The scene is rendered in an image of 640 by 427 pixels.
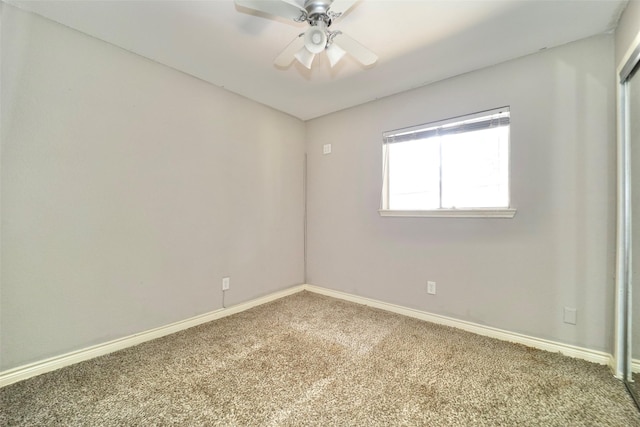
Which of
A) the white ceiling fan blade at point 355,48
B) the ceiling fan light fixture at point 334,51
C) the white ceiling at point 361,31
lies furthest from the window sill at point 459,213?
the ceiling fan light fixture at point 334,51

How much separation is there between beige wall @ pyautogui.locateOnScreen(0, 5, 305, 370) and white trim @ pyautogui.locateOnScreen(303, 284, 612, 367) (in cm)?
142

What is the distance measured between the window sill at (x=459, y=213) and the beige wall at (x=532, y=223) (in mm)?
55

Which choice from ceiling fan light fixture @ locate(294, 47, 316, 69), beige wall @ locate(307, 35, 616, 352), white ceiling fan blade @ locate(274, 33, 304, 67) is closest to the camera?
white ceiling fan blade @ locate(274, 33, 304, 67)

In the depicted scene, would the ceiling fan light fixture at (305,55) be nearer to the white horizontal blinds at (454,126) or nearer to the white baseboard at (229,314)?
the white horizontal blinds at (454,126)

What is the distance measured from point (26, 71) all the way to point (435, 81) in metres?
3.13

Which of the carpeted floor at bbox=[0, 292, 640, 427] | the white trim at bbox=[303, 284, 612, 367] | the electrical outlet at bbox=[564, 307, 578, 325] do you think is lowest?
the carpeted floor at bbox=[0, 292, 640, 427]

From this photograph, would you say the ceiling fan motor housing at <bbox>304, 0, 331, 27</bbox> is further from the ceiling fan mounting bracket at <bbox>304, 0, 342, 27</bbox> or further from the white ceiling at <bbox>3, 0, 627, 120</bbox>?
the white ceiling at <bbox>3, 0, 627, 120</bbox>

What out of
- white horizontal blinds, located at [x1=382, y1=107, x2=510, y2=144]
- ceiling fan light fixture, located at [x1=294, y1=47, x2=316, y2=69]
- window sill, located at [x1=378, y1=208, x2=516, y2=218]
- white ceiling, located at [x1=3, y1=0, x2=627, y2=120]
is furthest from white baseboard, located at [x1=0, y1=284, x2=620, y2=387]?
ceiling fan light fixture, located at [x1=294, y1=47, x2=316, y2=69]

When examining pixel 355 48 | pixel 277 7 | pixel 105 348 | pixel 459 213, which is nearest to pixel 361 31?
pixel 355 48

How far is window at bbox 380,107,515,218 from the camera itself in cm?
222

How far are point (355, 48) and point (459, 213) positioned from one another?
5.45 feet

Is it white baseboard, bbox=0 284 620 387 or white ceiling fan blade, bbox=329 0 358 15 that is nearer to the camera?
white ceiling fan blade, bbox=329 0 358 15

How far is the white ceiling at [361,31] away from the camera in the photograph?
5.34ft

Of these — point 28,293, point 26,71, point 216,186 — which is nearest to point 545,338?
point 216,186
